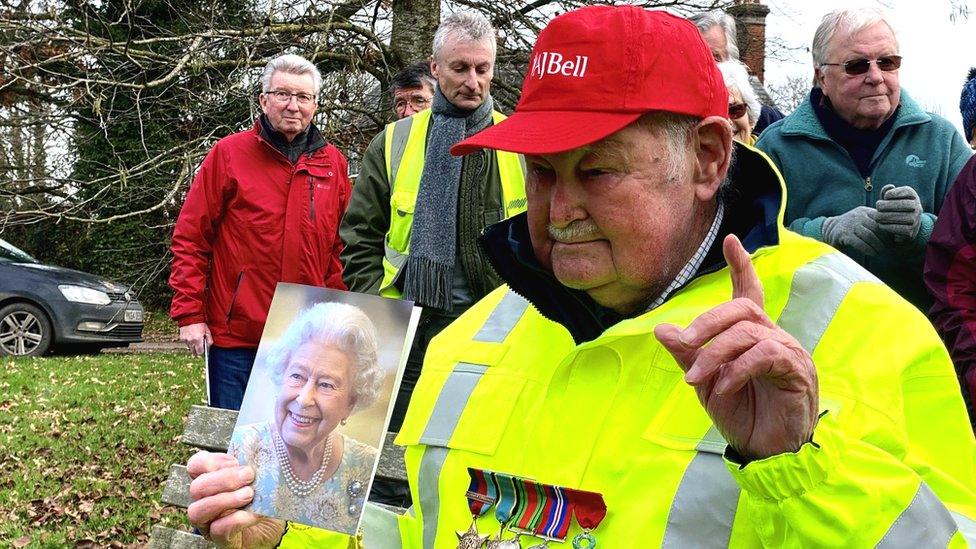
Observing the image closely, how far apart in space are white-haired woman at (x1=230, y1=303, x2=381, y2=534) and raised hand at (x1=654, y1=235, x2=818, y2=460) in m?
0.78

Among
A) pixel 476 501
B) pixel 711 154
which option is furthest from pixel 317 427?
pixel 711 154

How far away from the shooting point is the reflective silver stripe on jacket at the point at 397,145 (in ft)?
15.0

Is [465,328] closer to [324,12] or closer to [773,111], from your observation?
[773,111]

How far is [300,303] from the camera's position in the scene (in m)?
2.15

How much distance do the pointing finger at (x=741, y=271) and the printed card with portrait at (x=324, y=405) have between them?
0.75 metres

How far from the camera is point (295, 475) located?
2037mm

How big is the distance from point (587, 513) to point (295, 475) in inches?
23.2

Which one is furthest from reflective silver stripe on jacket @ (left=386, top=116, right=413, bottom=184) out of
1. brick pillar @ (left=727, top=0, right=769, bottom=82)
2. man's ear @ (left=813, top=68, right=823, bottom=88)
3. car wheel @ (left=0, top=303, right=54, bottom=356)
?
car wheel @ (left=0, top=303, right=54, bottom=356)

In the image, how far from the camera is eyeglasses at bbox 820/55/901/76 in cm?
361

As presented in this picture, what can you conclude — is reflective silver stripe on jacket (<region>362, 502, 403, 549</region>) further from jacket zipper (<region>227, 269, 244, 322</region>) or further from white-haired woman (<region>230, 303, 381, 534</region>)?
jacket zipper (<region>227, 269, 244, 322</region>)

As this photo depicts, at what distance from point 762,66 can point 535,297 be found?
1125 cm

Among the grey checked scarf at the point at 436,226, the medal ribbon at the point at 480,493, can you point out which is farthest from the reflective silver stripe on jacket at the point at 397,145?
the medal ribbon at the point at 480,493

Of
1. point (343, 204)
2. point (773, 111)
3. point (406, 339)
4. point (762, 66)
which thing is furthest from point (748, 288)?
point (762, 66)

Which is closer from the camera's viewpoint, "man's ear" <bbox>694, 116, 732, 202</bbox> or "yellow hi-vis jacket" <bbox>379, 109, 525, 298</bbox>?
"man's ear" <bbox>694, 116, 732, 202</bbox>
